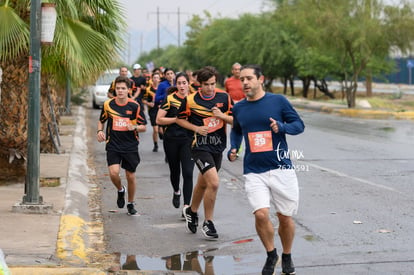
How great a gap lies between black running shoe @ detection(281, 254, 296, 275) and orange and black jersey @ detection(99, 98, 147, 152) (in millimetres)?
3853

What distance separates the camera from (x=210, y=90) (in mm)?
9242

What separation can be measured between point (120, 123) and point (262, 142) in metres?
3.64

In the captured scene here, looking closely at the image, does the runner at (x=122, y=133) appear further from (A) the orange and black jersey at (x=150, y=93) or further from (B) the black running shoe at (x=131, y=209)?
(A) the orange and black jersey at (x=150, y=93)

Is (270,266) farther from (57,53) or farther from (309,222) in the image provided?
(57,53)

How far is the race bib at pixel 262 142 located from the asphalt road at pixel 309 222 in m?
1.10

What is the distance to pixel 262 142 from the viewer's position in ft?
23.9

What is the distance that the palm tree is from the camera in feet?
40.4

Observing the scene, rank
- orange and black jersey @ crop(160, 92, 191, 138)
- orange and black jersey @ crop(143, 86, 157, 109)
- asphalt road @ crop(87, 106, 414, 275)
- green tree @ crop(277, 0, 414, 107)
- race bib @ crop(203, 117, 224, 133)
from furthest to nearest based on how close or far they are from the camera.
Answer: green tree @ crop(277, 0, 414, 107) < orange and black jersey @ crop(143, 86, 157, 109) < orange and black jersey @ crop(160, 92, 191, 138) < race bib @ crop(203, 117, 224, 133) < asphalt road @ crop(87, 106, 414, 275)

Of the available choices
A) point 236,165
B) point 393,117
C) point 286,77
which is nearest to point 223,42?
point 286,77

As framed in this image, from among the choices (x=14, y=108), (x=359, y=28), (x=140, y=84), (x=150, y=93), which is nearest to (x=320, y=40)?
(x=359, y=28)

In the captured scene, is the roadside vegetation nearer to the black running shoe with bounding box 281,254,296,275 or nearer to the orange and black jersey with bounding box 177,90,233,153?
the orange and black jersey with bounding box 177,90,233,153

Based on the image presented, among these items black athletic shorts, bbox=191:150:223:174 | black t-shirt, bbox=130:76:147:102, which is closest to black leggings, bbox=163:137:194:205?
black athletic shorts, bbox=191:150:223:174

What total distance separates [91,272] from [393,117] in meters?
26.3

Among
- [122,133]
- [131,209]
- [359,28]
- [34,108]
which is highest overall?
[359,28]
